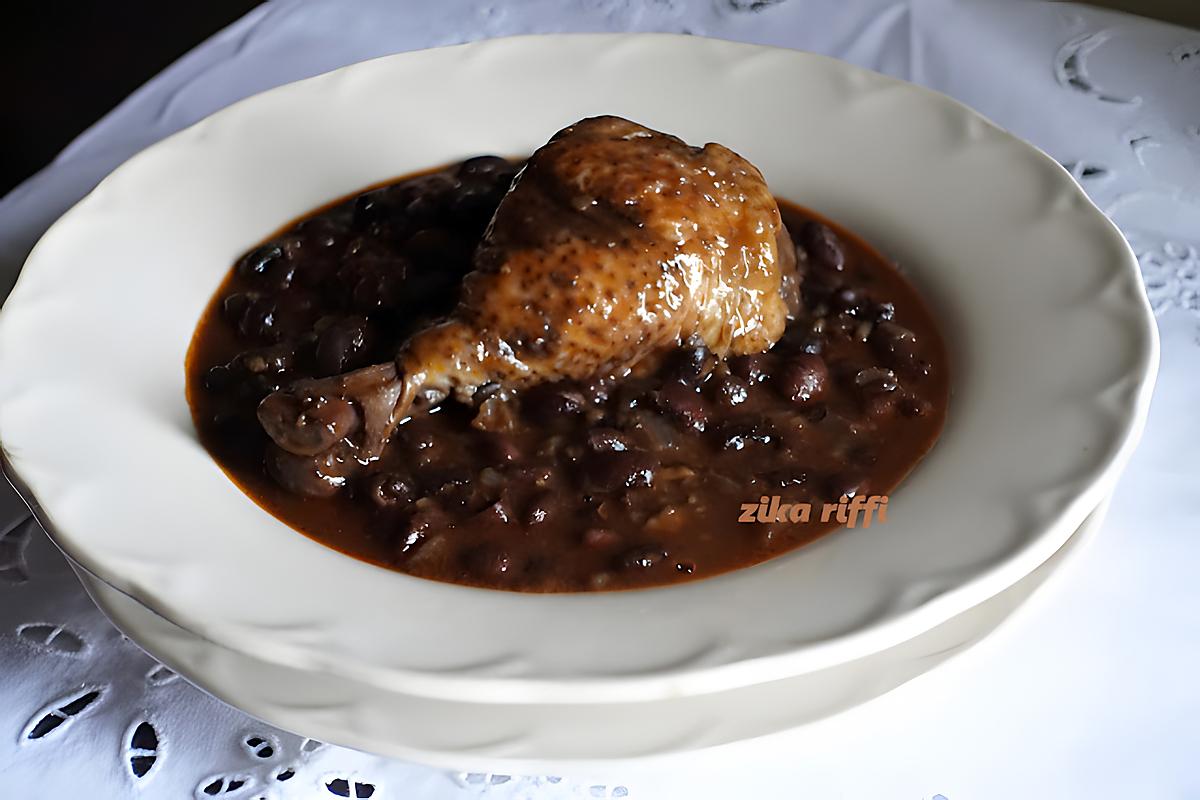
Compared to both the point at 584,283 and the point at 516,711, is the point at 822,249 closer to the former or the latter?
the point at 584,283

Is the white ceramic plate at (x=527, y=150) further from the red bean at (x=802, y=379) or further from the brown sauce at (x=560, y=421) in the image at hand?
the red bean at (x=802, y=379)

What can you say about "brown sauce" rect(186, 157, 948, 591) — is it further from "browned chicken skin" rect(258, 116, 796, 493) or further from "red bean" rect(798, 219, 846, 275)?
"browned chicken skin" rect(258, 116, 796, 493)

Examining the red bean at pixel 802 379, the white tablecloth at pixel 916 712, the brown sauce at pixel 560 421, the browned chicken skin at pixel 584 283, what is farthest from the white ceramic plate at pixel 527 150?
the browned chicken skin at pixel 584 283

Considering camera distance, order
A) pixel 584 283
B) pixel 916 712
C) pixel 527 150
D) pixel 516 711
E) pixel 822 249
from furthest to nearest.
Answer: pixel 527 150 → pixel 822 249 → pixel 584 283 → pixel 916 712 → pixel 516 711

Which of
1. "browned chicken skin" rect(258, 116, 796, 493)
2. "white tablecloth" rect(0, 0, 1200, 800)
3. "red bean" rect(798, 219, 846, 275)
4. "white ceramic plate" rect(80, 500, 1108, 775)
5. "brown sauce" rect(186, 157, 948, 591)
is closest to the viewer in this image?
"white ceramic plate" rect(80, 500, 1108, 775)

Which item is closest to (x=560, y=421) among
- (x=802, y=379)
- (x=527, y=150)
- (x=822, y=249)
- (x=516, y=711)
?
(x=802, y=379)

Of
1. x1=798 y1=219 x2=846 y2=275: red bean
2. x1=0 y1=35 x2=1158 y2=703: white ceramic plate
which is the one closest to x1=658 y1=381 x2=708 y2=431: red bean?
x1=0 y1=35 x2=1158 y2=703: white ceramic plate
